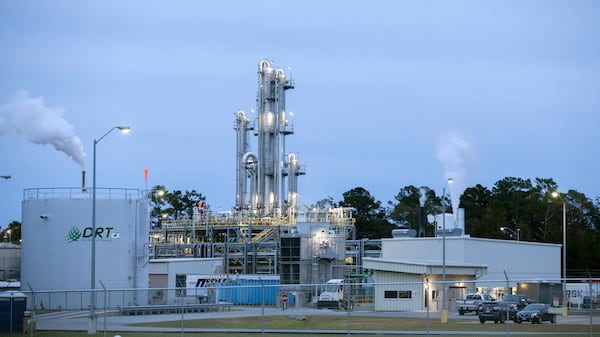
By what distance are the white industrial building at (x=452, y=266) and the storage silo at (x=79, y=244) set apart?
16.5m

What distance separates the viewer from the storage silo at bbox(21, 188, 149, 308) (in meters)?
58.8

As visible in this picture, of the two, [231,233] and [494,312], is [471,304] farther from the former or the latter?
[231,233]

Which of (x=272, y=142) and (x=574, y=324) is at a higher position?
(x=272, y=142)

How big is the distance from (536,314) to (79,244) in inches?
1167

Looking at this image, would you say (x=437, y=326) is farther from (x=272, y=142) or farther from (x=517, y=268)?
(x=272, y=142)

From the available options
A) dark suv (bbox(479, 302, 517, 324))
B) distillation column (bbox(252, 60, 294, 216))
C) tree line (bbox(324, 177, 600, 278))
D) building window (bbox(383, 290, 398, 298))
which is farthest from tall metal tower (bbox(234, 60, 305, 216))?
dark suv (bbox(479, 302, 517, 324))

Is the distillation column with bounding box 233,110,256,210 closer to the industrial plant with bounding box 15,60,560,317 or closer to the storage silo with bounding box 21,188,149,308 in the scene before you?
the industrial plant with bounding box 15,60,560,317

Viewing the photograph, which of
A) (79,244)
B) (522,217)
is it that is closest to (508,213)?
(522,217)

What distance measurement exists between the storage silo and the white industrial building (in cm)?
1654

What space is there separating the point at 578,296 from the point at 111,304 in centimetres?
2934

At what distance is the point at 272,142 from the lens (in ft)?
336

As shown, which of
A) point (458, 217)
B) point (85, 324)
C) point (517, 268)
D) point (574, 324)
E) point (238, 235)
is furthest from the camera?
point (238, 235)

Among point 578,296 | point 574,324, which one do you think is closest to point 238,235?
point 578,296

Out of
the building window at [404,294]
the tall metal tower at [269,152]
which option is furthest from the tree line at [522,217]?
the building window at [404,294]
